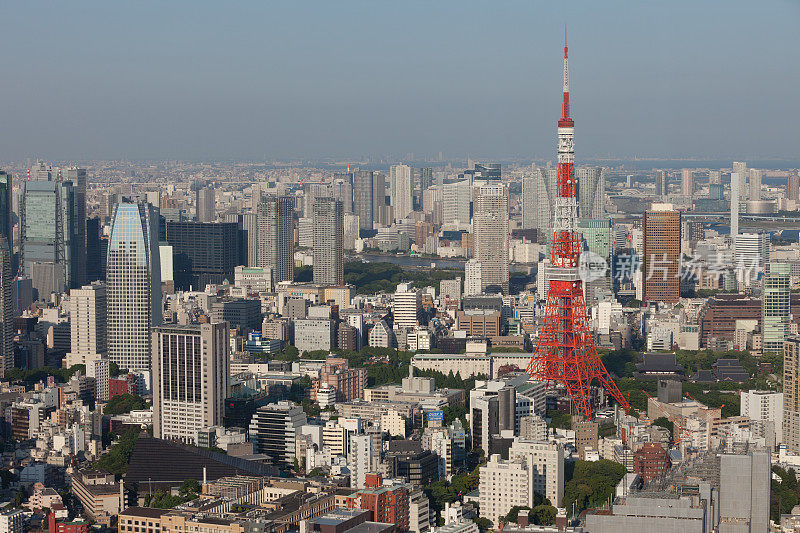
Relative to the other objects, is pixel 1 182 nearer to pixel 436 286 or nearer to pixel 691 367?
pixel 436 286

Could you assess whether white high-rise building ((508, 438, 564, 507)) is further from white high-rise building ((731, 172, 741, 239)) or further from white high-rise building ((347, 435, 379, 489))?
white high-rise building ((731, 172, 741, 239))

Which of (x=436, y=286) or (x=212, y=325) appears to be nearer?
(x=212, y=325)

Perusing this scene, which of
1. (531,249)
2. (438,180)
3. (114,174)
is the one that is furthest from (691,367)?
(438,180)

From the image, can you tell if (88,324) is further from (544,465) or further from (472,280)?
(472,280)

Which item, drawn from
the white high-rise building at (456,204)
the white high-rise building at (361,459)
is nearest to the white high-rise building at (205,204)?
the white high-rise building at (456,204)

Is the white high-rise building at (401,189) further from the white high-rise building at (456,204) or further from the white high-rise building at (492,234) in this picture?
the white high-rise building at (492,234)

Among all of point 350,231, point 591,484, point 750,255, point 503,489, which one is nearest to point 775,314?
point 750,255

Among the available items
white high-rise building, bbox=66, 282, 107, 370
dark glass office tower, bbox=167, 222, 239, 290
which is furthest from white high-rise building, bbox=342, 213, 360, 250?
white high-rise building, bbox=66, 282, 107, 370
